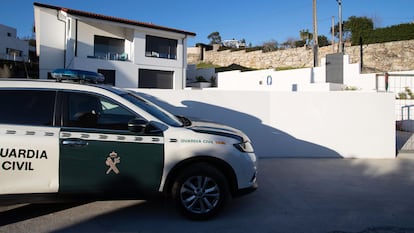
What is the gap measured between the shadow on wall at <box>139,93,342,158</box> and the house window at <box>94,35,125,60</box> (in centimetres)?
1862

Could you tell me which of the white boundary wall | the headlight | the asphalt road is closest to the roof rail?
the asphalt road

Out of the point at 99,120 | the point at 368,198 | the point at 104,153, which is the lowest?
the point at 368,198

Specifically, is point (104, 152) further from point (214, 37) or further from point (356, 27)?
point (214, 37)

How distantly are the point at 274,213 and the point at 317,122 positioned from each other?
15.0ft

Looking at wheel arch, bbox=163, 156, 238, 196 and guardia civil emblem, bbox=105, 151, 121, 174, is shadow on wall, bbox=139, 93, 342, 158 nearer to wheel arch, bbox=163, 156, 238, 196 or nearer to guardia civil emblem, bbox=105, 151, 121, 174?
wheel arch, bbox=163, 156, 238, 196

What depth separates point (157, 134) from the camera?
4.27 meters

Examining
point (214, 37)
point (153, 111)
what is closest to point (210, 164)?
point (153, 111)

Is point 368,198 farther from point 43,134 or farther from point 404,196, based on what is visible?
point 43,134

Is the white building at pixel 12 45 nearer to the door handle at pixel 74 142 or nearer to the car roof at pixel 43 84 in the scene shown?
the car roof at pixel 43 84

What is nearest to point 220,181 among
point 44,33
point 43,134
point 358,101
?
point 43,134

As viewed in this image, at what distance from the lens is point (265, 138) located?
8.77 metres

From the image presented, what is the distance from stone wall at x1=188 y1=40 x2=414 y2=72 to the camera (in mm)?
26891

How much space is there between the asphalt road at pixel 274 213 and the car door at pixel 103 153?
530mm

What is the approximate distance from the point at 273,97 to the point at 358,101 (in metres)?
2.23
